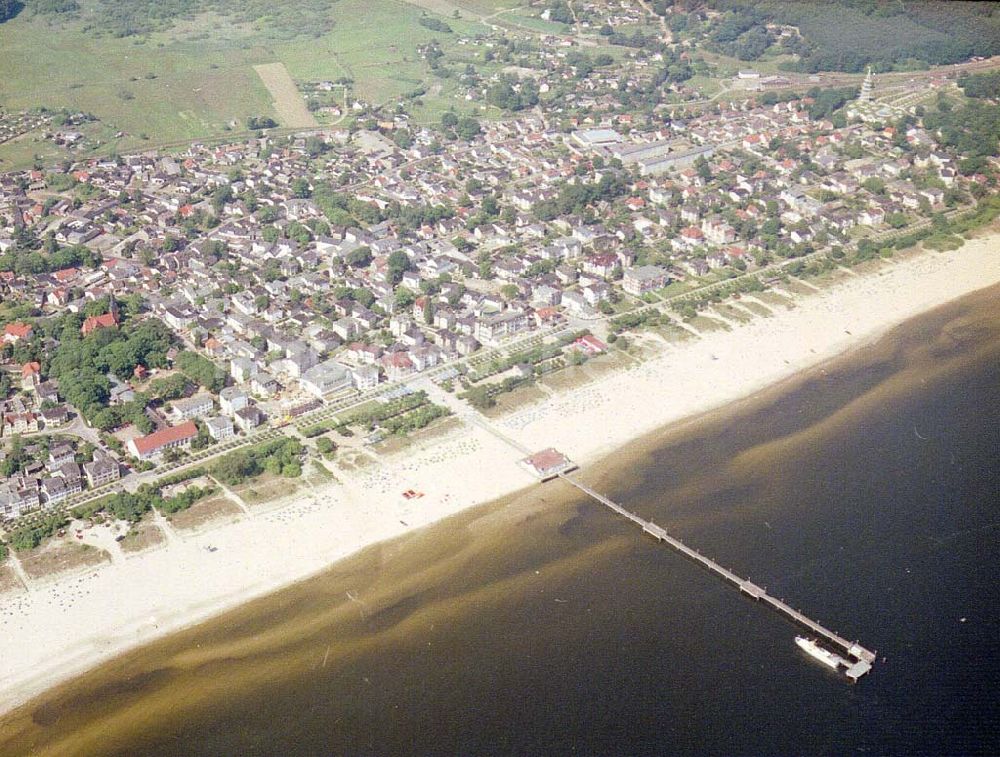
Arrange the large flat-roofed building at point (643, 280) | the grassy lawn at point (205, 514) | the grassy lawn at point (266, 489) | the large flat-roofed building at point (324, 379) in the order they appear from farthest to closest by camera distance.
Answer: the large flat-roofed building at point (643, 280) < the large flat-roofed building at point (324, 379) < the grassy lawn at point (266, 489) < the grassy lawn at point (205, 514)

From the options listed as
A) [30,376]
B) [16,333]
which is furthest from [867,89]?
[30,376]

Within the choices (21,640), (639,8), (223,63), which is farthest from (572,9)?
(21,640)

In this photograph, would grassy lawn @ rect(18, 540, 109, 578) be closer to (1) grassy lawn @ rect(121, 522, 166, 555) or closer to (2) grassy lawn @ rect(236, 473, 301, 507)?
(1) grassy lawn @ rect(121, 522, 166, 555)

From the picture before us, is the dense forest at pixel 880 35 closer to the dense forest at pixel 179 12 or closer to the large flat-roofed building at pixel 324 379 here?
the dense forest at pixel 179 12

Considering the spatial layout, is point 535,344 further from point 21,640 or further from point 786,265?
point 21,640

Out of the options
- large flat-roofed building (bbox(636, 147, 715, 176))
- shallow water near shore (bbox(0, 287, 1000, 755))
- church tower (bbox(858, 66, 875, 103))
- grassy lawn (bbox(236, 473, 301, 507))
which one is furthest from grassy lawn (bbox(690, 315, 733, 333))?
church tower (bbox(858, 66, 875, 103))

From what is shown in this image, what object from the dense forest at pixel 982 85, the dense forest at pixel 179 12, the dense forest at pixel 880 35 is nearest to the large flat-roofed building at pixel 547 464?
the dense forest at pixel 982 85
